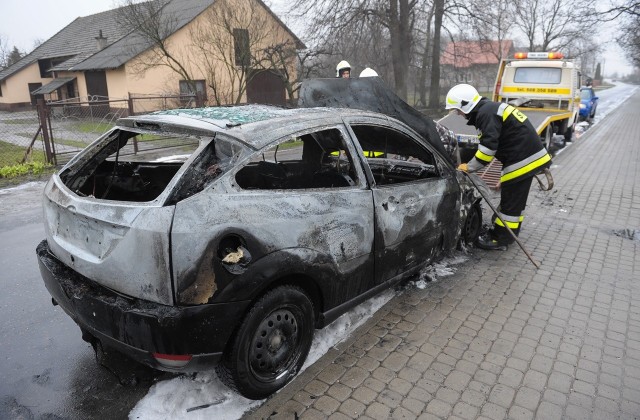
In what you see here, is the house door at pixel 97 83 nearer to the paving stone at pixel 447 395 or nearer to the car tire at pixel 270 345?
the car tire at pixel 270 345

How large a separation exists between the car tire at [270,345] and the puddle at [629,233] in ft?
16.2

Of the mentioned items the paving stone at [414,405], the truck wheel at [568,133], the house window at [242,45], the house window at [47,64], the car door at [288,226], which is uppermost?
the house window at [47,64]

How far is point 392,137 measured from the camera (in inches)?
157

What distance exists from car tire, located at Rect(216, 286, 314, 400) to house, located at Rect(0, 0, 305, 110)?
477 inches

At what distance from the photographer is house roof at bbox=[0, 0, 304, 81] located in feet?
72.9

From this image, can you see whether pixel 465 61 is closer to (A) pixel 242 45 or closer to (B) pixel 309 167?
(A) pixel 242 45

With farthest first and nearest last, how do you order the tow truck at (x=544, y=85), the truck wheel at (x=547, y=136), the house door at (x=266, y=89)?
the house door at (x=266, y=89)
the tow truck at (x=544, y=85)
the truck wheel at (x=547, y=136)

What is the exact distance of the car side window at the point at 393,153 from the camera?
3.90 m

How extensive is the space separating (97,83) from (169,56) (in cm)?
1100

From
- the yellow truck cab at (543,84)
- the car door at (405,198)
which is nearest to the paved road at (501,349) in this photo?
the car door at (405,198)

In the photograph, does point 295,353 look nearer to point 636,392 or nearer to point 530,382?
point 530,382

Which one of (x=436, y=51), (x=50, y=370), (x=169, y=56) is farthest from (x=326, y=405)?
(x=436, y=51)

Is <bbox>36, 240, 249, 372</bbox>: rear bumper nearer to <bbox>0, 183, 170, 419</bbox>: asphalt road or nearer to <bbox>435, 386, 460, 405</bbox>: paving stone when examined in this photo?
<bbox>0, 183, 170, 419</bbox>: asphalt road

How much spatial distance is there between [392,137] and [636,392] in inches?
98.8
